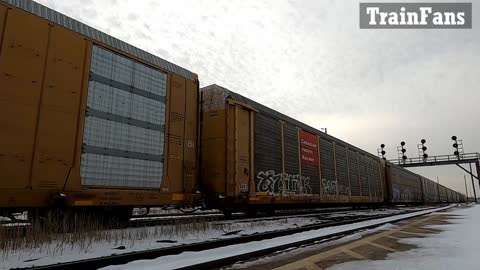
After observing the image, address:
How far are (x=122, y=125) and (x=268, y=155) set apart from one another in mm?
6487

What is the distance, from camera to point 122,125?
8.27m

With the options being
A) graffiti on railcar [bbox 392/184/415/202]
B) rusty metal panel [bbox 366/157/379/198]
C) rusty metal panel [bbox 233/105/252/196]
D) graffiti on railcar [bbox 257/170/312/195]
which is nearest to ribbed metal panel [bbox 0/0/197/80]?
rusty metal panel [bbox 233/105/252/196]

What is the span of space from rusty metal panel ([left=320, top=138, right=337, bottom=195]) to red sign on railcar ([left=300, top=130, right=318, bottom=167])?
78cm

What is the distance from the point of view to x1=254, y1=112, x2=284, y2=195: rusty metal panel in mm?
12648

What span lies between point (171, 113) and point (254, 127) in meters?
3.92

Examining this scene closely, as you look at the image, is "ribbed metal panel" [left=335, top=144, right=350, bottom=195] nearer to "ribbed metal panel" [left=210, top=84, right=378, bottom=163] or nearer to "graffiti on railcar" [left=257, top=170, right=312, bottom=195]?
"ribbed metal panel" [left=210, top=84, right=378, bottom=163]

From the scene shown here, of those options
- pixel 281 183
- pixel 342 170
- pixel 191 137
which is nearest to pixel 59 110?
pixel 191 137

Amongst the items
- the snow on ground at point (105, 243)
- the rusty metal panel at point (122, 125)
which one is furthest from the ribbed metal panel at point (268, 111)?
the snow on ground at point (105, 243)

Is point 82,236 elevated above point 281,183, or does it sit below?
below

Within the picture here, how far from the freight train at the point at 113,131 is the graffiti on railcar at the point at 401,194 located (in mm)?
21442

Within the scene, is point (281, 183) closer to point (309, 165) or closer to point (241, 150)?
point (241, 150)

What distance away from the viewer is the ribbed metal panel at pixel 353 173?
21.5 metres

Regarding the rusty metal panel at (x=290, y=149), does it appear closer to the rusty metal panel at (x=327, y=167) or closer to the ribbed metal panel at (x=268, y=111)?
the ribbed metal panel at (x=268, y=111)

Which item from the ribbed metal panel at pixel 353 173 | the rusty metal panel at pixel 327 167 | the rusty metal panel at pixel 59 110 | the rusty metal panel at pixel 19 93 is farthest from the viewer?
the ribbed metal panel at pixel 353 173
